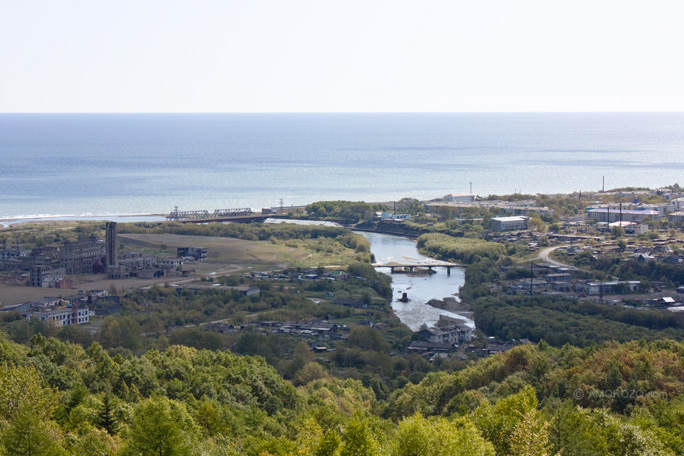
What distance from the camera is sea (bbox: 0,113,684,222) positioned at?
7306 centimetres

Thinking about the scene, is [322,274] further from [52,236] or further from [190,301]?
[52,236]

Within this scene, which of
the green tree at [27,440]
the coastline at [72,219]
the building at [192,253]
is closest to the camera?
the green tree at [27,440]

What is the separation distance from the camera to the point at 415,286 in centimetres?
3991

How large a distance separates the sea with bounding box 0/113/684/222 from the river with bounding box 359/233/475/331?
603 inches

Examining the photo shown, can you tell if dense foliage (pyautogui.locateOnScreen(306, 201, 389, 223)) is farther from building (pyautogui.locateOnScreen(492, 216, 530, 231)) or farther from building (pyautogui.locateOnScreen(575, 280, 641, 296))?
building (pyautogui.locateOnScreen(575, 280, 641, 296))

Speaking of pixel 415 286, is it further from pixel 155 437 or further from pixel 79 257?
pixel 155 437

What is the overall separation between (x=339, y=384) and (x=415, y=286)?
17.3m

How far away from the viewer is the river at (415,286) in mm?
33531

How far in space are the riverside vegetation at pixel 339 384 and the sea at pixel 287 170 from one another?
33.3m

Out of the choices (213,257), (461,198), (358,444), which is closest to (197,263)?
(213,257)

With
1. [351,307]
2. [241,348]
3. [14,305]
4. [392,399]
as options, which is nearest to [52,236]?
[14,305]

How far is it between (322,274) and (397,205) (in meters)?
25.8

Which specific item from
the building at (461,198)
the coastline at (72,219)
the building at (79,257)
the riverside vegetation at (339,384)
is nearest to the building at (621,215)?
the building at (461,198)

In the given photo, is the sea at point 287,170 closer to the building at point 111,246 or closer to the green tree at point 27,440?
the building at point 111,246
